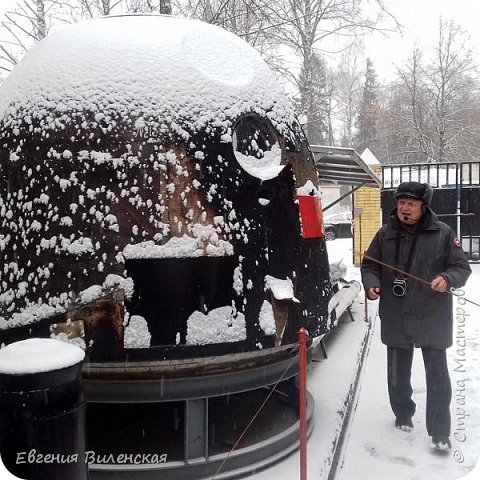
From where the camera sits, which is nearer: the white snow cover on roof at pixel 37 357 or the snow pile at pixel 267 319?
the white snow cover on roof at pixel 37 357

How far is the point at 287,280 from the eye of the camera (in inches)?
136

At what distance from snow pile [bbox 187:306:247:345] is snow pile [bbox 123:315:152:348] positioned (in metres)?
0.25

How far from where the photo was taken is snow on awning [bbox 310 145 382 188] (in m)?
5.14

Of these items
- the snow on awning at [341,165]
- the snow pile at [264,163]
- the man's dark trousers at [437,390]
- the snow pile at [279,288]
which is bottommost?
the man's dark trousers at [437,390]

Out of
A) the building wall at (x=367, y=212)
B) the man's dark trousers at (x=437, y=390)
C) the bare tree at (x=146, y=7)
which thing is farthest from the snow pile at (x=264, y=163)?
the building wall at (x=367, y=212)

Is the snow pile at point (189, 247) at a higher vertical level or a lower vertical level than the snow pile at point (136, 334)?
higher

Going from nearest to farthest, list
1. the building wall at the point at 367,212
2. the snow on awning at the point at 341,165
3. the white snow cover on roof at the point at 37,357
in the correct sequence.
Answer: the white snow cover on roof at the point at 37,357, the snow on awning at the point at 341,165, the building wall at the point at 367,212

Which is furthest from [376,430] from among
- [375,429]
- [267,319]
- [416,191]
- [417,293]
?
[416,191]

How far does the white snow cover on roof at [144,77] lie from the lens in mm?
3244

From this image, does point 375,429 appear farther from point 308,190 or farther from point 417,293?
point 308,190

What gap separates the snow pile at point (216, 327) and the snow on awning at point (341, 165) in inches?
92.5

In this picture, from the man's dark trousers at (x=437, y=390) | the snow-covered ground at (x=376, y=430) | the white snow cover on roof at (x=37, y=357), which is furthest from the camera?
the man's dark trousers at (x=437, y=390)

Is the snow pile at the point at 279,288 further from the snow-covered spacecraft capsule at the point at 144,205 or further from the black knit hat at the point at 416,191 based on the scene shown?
the black knit hat at the point at 416,191

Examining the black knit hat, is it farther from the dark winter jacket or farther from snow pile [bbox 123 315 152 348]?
snow pile [bbox 123 315 152 348]
